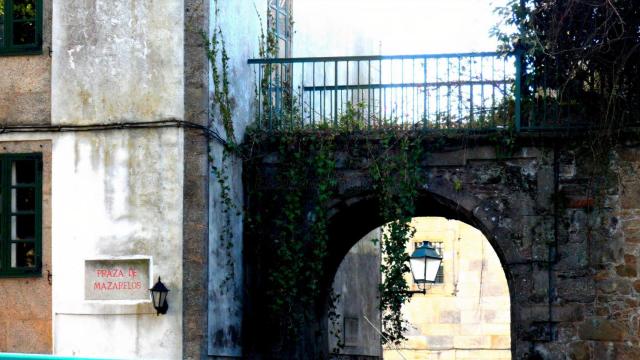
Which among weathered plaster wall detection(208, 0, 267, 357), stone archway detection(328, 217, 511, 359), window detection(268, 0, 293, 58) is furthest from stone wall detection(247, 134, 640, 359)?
stone archway detection(328, 217, 511, 359)

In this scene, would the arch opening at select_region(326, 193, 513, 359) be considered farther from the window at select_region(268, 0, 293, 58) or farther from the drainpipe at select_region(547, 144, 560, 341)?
the drainpipe at select_region(547, 144, 560, 341)

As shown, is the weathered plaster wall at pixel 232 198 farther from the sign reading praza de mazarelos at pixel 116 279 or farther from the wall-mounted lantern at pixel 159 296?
the sign reading praza de mazarelos at pixel 116 279

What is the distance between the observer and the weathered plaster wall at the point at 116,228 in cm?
1295

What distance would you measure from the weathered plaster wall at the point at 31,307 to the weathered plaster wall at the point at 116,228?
0.08 m

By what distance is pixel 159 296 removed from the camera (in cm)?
1281

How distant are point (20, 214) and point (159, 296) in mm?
1696

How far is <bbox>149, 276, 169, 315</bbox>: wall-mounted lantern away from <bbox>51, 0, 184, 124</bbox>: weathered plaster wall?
1631 mm

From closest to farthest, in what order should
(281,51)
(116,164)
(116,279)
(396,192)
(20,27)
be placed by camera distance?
(116,279), (116,164), (20,27), (396,192), (281,51)

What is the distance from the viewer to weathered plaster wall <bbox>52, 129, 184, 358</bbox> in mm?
12953

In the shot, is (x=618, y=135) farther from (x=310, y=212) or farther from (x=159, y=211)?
(x=159, y=211)

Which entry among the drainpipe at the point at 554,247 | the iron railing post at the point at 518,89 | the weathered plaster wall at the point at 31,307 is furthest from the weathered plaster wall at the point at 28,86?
the drainpipe at the point at 554,247

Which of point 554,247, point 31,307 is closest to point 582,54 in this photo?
point 554,247

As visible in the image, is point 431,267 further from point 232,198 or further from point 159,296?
point 159,296

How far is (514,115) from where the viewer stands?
14.0 m
